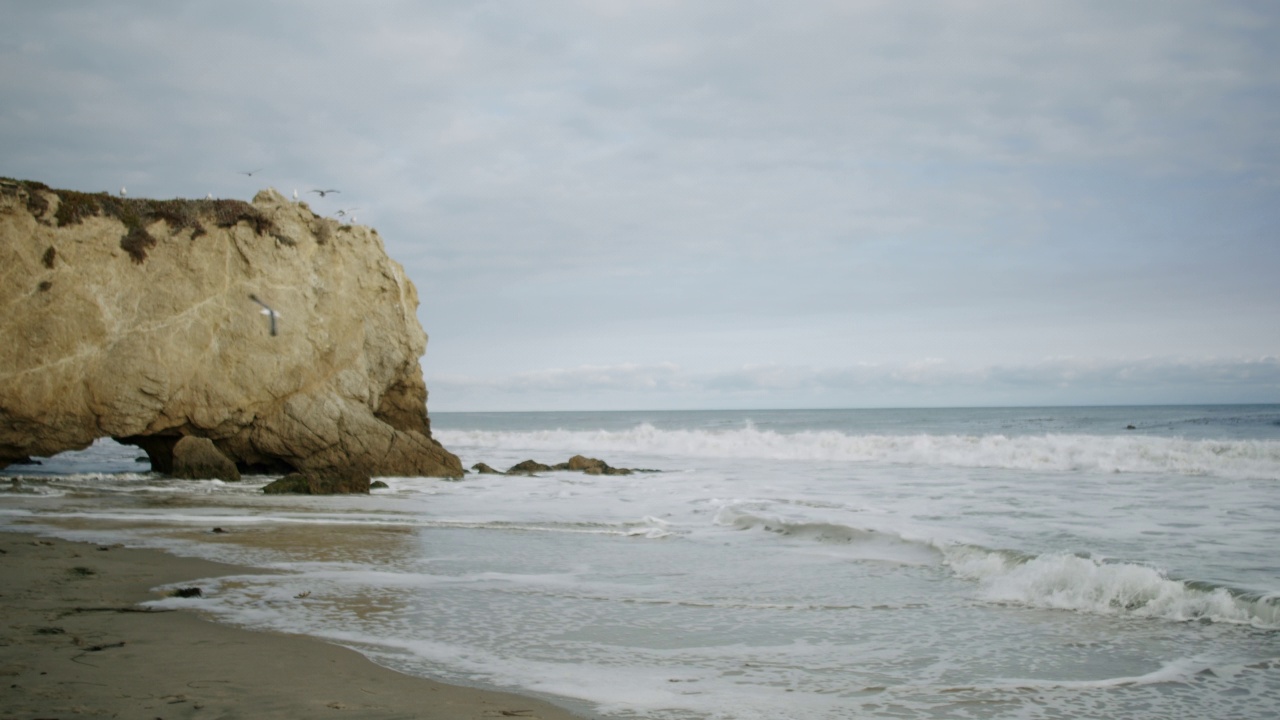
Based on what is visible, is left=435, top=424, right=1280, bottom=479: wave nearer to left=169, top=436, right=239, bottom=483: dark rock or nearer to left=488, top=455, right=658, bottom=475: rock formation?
left=488, top=455, right=658, bottom=475: rock formation

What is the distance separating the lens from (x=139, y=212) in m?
19.6

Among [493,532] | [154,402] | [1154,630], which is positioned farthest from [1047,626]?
[154,402]

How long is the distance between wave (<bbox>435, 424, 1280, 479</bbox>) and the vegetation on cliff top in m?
20.2

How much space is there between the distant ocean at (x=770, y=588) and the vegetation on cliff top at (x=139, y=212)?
5446mm

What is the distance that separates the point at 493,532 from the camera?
12398 mm

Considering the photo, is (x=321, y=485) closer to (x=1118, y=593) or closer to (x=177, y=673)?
(x=177, y=673)

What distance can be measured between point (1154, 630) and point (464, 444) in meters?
44.3

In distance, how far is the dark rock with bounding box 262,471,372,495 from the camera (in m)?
17.6

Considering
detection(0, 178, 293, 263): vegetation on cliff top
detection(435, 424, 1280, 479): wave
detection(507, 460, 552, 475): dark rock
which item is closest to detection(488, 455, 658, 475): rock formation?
detection(507, 460, 552, 475): dark rock

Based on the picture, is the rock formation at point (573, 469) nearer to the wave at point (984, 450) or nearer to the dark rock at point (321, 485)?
the dark rock at point (321, 485)

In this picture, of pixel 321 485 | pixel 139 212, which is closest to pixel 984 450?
pixel 321 485

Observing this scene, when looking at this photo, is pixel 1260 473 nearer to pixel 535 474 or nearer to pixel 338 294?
pixel 535 474

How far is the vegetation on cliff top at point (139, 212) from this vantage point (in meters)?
18.3

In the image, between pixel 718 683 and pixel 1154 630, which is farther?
pixel 1154 630
